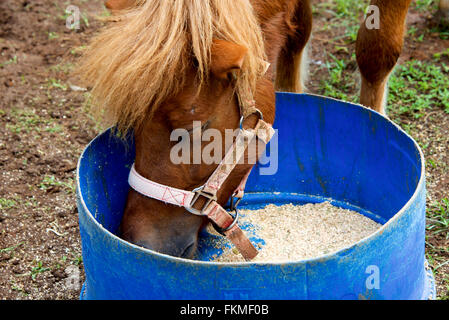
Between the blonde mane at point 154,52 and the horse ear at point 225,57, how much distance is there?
3cm

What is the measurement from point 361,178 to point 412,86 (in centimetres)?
145

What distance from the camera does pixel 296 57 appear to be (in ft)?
12.3

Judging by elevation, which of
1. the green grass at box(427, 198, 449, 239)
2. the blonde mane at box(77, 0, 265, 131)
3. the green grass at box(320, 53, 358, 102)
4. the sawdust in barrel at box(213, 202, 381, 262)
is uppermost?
the blonde mane at box(77, 0, 265, 131)

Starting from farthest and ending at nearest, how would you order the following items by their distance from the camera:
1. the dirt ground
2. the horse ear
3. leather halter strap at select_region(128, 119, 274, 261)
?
the dirt ground
leather halter strap at select_region(128, 119, 274, 261)
the horse ear

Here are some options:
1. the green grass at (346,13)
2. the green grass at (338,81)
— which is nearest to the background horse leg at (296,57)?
the green grass at (338,81)

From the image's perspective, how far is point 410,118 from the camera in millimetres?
3781

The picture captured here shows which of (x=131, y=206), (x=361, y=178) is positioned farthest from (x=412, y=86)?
(x=131, y=206)

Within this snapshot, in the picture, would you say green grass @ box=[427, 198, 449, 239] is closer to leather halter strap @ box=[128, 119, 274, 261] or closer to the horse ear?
leather halter strap @ box=[128, 119, 274, 261]

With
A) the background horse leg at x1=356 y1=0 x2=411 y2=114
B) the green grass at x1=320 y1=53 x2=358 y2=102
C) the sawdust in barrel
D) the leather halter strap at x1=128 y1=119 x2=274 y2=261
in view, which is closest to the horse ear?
the leather halter strap at x1=128 y1=119 x2=274 y2=261

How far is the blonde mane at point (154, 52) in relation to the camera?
1906 millimetres

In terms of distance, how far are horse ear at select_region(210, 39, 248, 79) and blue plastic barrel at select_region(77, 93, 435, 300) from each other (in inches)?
26.6

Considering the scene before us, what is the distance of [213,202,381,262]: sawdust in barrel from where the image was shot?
265cm

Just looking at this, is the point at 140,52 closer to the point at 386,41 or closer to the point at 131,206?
the point at 131,206

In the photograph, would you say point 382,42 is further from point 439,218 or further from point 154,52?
point 154,52
